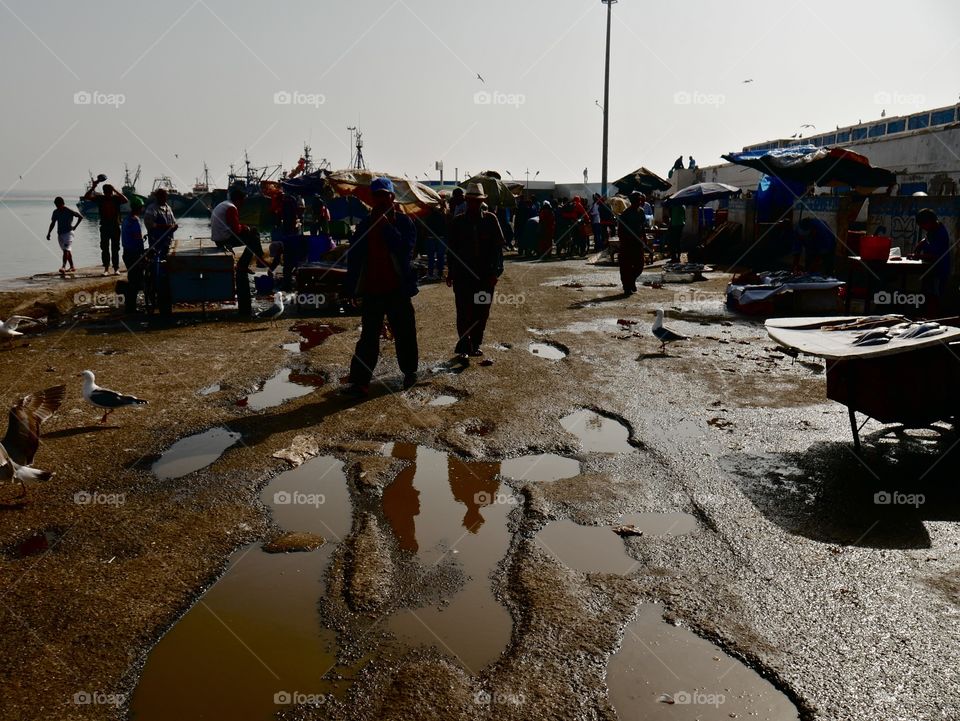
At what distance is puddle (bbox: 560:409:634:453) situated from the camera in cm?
559

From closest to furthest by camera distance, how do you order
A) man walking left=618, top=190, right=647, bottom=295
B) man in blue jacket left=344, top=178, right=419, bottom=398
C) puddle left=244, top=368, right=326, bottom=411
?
puddle left=244, top=368, right=326, bottom=411, man in blue jacket left=344, top=178, right=419, bottom=398, man walking left=618, top=190, right=647, bottom=295

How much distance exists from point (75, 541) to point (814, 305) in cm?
1052

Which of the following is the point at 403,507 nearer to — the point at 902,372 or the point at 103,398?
the point at 103,398

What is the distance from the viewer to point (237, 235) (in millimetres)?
10961

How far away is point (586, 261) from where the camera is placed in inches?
899

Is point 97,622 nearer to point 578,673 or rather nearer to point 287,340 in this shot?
point 578,673

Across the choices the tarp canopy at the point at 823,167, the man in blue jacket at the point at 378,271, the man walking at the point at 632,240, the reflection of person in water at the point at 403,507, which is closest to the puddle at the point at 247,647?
the reflection of person in water at the point at 403,507

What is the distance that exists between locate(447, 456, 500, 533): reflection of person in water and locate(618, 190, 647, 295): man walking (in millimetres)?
9276

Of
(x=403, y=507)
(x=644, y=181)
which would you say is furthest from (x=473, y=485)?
(x=644, y=181)

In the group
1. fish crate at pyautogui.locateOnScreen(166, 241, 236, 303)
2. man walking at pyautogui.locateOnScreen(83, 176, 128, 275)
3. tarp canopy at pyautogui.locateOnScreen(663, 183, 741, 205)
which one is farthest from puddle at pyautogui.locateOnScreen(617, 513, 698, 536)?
tarp canopy at pyautogui.locateOnScreen(663, 183, 741, 205)

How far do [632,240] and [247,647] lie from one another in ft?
39.2

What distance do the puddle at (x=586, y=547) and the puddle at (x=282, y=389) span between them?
333 centimetres

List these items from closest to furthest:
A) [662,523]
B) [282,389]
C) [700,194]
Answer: [662,523], [282,389], [700,194]

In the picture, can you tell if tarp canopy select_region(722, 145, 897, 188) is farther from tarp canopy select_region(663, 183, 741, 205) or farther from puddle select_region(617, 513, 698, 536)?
puddle select_region(617, 513, 698, 536)
